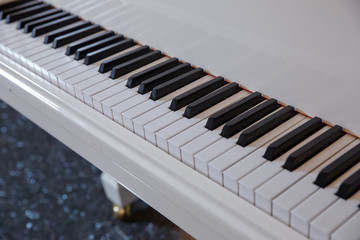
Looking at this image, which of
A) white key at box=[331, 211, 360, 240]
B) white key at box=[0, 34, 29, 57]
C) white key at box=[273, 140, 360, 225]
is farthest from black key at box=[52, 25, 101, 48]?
white key at box=[331, 211, 360, 240]

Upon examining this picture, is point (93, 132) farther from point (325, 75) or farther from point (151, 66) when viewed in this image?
point (325, 75)

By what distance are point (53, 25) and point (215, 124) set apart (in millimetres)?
683

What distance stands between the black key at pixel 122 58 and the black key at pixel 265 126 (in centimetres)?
42

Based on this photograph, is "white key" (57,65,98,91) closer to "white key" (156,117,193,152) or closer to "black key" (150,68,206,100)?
"black key" (150,68,206,100)

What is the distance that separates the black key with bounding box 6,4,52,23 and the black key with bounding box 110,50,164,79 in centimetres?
50

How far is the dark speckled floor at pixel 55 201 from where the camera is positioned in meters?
1.80

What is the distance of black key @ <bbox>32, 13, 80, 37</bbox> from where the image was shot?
56.5 inches

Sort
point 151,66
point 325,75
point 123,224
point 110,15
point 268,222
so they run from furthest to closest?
point 123,224 < point 110,15 < point 151,66 < point 325,75 < point 268,222

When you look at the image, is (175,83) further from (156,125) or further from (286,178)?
(286,178)

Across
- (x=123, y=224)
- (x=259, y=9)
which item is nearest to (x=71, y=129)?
(x=259, y=9)

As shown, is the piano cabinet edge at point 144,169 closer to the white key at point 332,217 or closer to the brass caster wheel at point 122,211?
the white key at point 332,217

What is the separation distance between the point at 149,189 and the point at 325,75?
1.25 ft

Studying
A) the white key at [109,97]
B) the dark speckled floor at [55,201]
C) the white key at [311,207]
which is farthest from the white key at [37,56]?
the white key at [311,207]

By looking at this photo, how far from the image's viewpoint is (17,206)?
1926 mm
